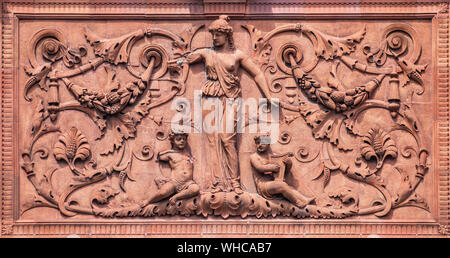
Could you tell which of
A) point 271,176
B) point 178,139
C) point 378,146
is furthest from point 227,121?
point 378,146

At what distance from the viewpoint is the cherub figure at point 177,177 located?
18717 mm

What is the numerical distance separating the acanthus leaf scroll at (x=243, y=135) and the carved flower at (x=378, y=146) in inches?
0.5

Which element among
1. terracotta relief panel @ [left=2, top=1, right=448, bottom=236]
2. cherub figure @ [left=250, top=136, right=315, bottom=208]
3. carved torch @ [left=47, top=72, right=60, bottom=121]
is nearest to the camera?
cherub figure @ [left=250, top=136, right=315, bottom=208]

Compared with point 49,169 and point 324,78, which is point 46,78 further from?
point 324,78

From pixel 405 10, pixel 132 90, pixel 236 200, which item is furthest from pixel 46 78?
pixel 405 10

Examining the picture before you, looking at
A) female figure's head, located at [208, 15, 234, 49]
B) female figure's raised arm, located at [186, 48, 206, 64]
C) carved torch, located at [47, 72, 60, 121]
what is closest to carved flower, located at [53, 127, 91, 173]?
carved torch, located at [47, 72, 60, 121]

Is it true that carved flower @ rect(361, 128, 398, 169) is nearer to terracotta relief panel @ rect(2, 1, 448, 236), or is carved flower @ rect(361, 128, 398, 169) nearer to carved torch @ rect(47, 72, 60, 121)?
terracotta relief panel @ rect(2, 1, 448, 236)

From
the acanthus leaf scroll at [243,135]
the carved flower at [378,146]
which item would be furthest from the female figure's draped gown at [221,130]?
the carved flower at [378,146]

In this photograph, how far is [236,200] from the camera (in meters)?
18.7

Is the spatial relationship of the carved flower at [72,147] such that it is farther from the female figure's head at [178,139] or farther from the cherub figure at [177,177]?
the female figure's head at [178,139]

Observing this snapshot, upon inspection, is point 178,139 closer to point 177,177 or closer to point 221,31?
point 177,177

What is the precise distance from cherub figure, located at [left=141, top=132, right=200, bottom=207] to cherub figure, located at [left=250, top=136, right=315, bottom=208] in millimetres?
761

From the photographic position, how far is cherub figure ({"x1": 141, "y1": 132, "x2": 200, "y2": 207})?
61.4 feet

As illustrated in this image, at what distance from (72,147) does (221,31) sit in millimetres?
2297
